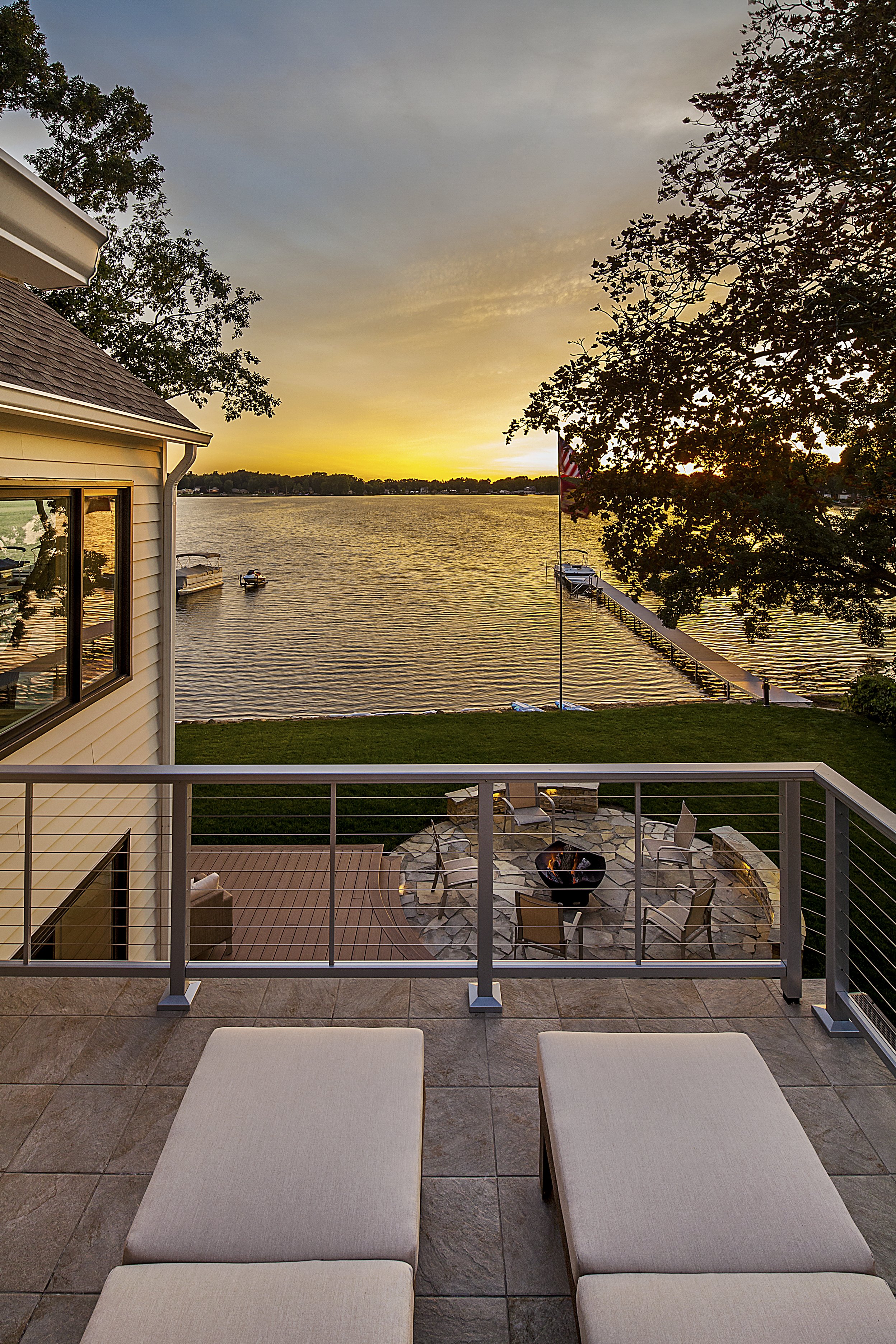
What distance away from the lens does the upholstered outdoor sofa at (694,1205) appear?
57.4 inches

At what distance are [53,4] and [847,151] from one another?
10.7 m

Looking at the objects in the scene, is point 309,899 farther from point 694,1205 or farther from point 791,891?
point 694,1205

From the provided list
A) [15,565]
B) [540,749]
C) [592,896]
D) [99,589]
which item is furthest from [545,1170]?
[540,749]

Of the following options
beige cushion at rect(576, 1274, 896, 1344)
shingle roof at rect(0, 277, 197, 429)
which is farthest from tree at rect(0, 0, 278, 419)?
beige cushion at rect(576, 1274, 896, 1344)

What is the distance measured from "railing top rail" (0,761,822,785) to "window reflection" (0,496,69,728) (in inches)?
70.3

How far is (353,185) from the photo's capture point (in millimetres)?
12883

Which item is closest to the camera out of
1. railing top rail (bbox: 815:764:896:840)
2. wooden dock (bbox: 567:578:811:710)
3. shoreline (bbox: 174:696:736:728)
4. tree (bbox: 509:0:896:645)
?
railing top rail (bbox: 815:764:896:840)

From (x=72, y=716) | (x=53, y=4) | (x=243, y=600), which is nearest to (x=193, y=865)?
(x=72, y=716)

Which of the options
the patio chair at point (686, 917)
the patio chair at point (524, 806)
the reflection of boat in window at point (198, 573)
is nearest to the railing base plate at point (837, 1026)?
the patio chair at point (686, 917)

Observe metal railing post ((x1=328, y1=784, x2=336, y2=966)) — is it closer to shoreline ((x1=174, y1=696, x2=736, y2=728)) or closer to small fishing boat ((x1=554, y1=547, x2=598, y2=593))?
shoreline ((x1=174, y1=696, x2=736, y2=728))

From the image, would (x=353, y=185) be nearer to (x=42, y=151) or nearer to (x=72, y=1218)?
(x=42, y=151)

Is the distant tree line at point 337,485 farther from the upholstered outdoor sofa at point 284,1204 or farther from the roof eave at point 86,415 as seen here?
the upholstered outdoor sofa at point 284,1204

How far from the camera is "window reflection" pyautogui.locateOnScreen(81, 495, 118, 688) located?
18.2ft

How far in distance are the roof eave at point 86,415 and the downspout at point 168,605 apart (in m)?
0.36
